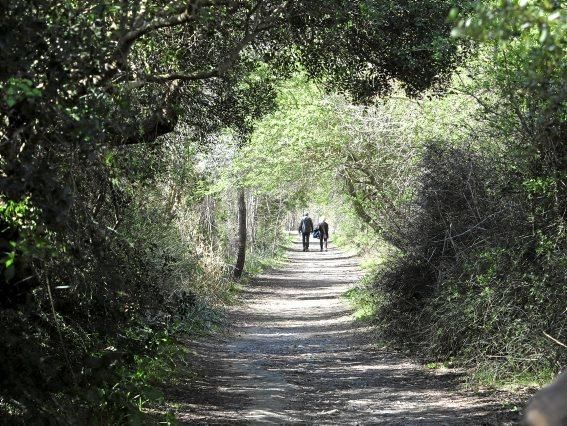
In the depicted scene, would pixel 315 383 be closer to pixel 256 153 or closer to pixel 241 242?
pixel 256 153

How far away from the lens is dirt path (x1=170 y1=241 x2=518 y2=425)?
929 centimetres

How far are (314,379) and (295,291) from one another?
50.5 ft

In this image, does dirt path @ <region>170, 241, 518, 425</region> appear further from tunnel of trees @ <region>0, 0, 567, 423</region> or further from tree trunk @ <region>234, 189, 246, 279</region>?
tree trunk @ <region>234, 189, 246, 279</region>

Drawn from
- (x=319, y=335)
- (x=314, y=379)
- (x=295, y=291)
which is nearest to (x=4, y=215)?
(x=314, y=379)

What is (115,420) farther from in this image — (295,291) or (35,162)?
(295,291)

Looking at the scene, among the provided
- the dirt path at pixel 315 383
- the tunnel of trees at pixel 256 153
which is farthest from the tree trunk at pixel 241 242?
the dirt path at pixel 315 383

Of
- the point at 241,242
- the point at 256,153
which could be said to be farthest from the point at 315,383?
the point at 241,242

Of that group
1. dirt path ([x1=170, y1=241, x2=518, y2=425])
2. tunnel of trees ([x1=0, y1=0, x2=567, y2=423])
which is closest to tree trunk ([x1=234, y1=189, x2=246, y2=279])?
tunnel of trees ([x1=0, y1=0, x2=567, y2=423])

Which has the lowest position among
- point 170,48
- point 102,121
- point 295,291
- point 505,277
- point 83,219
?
point 295,291

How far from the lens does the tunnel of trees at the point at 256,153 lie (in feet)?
16.6

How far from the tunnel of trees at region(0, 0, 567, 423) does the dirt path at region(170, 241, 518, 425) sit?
662 millimetres

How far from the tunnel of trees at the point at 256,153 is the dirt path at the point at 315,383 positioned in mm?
662

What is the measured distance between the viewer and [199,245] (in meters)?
20.5

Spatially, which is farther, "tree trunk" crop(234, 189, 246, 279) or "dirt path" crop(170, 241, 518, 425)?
"tree trunk" crop(234, 189, 246, 279)
